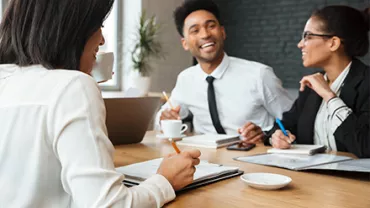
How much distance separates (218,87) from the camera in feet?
8.06

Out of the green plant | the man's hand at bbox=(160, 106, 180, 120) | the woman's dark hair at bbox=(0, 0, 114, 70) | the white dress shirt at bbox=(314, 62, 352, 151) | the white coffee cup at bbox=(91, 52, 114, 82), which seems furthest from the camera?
the green plant

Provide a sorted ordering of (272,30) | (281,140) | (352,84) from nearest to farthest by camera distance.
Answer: (281,140) → (352,84) → (272,30)

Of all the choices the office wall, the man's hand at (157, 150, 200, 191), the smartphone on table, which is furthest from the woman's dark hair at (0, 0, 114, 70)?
the office wall

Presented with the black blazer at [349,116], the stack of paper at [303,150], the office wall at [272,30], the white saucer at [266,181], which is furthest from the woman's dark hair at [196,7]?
the office wall at [272,30]

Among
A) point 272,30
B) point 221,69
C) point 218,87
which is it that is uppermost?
point 272,30

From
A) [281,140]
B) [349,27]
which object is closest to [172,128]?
[281,140]

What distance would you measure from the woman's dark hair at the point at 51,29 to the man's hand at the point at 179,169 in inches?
11.8

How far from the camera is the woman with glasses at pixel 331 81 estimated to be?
5.33 feet

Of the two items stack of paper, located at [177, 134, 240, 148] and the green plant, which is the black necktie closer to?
stack of paper, located at [177, 134, 240, 148]

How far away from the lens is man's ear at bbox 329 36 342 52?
1842 mm

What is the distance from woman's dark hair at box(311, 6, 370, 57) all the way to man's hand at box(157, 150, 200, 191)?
4.00 ft

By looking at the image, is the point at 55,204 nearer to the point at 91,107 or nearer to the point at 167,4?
→ the point at 91,107

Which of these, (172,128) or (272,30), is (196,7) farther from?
(272,30)

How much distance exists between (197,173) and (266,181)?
17 centimetres
